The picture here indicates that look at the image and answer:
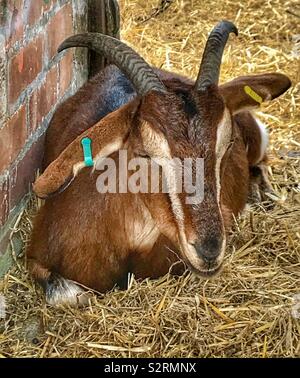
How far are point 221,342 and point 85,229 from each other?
800 millimetres

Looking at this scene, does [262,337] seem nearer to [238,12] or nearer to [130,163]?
[130,163]

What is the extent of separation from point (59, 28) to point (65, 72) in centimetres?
30

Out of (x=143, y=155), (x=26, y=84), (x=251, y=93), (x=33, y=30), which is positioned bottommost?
(x=143, y=155)

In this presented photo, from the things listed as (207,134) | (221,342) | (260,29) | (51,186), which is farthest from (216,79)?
(260,29)

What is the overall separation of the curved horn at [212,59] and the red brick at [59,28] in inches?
38.9

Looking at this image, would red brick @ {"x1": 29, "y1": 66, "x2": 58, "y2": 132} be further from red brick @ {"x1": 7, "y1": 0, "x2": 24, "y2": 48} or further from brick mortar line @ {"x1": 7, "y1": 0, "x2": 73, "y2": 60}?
red brick @ {"x1": 7, "y1": 0, "x2": 24, "y2": 48}

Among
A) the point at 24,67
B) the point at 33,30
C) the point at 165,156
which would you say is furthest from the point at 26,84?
the point at 165,156

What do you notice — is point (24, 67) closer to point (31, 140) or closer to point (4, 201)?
point (31, 140)

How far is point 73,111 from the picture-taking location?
4.06 m

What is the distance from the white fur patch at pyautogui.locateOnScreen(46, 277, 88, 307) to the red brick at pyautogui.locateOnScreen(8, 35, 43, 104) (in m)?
0.86

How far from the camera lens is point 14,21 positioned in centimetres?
346

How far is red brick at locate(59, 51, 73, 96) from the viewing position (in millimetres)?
4363

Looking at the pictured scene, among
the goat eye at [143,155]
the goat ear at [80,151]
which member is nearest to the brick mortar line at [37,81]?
the goat ear at [80,151]

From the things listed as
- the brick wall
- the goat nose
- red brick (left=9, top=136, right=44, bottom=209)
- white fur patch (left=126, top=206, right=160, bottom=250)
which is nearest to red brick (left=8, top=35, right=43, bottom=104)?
the brick wall
